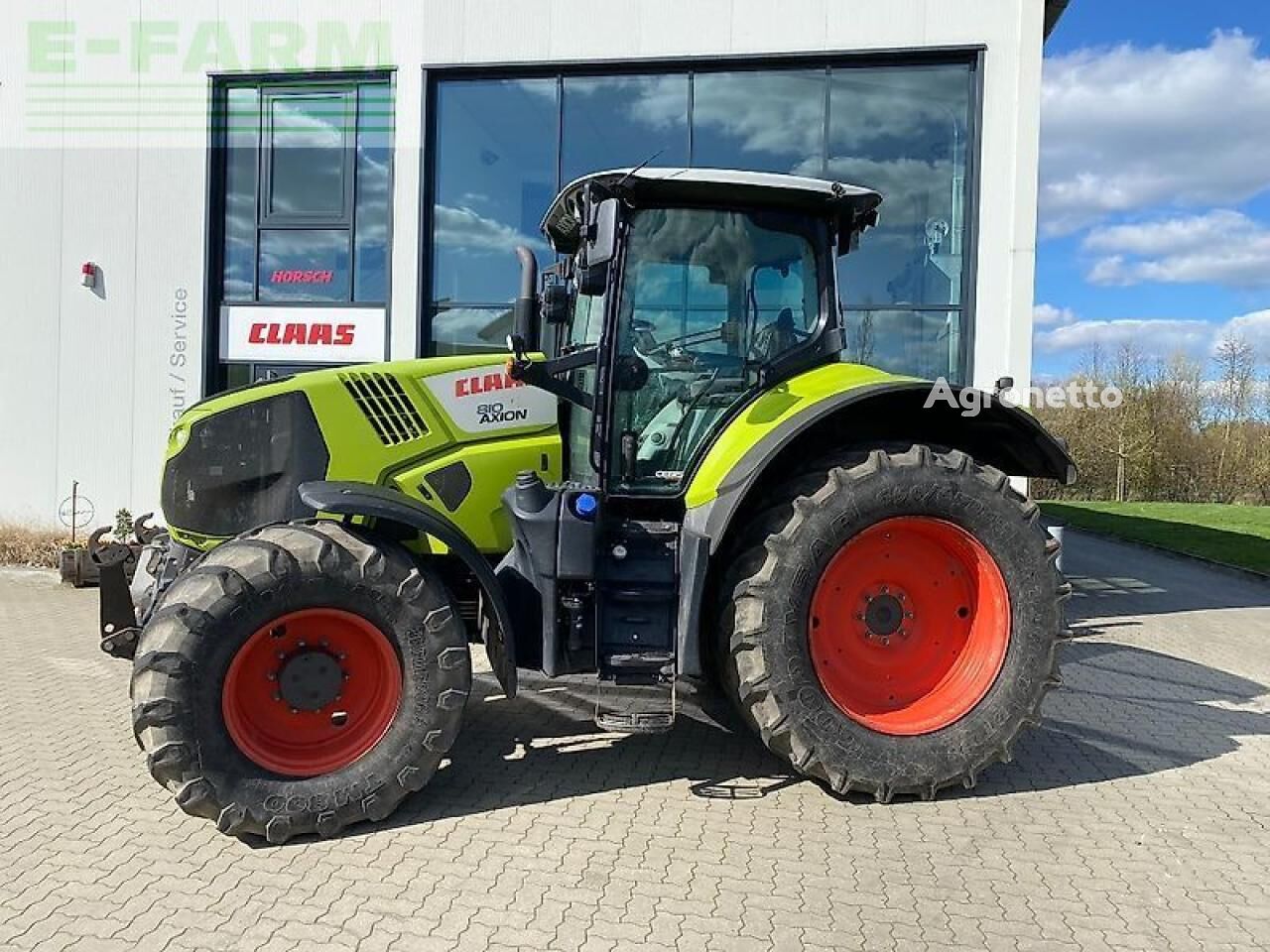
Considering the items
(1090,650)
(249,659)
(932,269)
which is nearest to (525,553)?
(249,659)

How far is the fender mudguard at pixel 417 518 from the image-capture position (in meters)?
Result: 3.67

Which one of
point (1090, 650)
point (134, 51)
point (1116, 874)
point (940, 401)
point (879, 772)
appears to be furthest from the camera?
point (134, 51)

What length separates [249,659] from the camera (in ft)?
11.9

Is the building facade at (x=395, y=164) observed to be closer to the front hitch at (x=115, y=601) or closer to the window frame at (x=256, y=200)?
the window frame at (x=256, y=200)

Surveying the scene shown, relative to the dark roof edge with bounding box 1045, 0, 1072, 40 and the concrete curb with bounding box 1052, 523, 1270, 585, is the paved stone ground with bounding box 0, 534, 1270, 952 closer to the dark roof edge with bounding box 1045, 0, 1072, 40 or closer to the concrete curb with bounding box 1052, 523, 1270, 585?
the concrete curb with bounding box 1052, 523, 1270, 585

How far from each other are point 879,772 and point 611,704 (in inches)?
47.4

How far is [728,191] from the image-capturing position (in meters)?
4.12

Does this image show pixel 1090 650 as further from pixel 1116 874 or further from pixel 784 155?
pixel 784 155

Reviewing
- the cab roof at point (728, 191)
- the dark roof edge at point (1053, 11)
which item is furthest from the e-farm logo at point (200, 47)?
the dark roof edge at point (1053, 11)

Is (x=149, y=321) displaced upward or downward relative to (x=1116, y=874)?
upward

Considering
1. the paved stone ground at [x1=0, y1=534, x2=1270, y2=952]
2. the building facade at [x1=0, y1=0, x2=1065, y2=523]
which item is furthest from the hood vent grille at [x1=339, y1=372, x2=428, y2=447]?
the building facade at [x1=0, y1=0, x2=1065, y2=523]

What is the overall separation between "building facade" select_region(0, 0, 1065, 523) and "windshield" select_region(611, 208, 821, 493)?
5193 millimetres

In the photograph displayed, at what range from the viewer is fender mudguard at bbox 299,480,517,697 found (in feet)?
12.1

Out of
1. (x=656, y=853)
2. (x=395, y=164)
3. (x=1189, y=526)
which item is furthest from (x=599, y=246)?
(x=1189, y=526)
